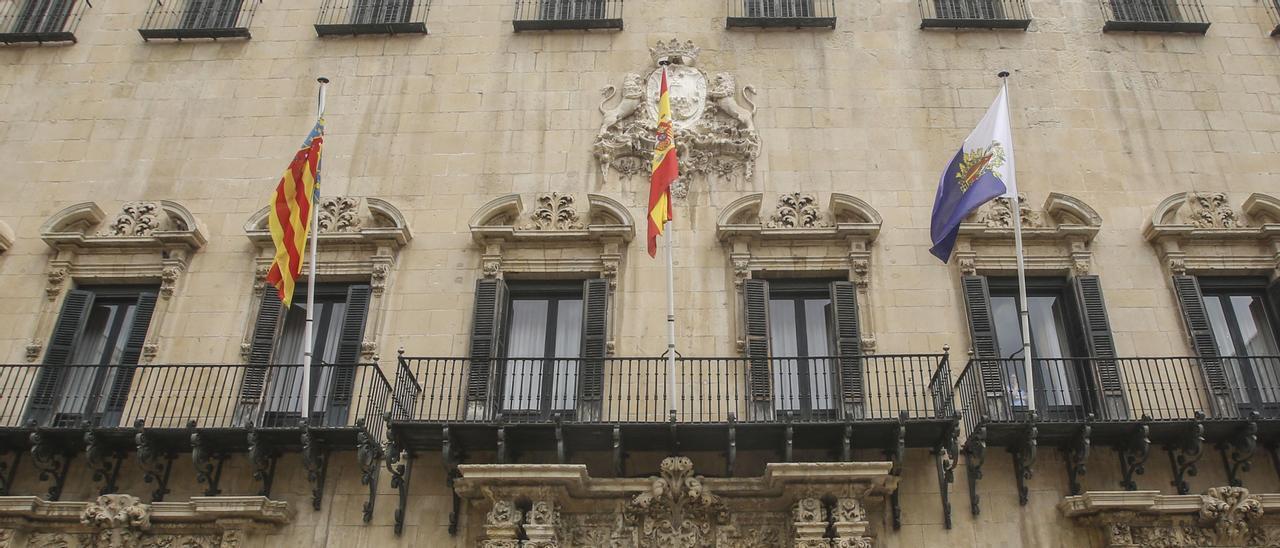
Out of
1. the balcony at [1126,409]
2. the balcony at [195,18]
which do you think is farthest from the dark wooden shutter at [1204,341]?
the balcony at [195,18]

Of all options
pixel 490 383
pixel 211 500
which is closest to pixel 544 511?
pixel 490 383

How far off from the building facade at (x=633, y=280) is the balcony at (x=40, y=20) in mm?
74

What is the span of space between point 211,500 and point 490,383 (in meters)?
3.84

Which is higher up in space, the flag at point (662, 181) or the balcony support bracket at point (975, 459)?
the flag at point (662, 181)

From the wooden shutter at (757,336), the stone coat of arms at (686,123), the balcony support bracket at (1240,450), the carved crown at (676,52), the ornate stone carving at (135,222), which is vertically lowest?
the balcony support bracket at (1240,450)

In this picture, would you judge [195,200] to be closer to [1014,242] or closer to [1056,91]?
[1014,242]

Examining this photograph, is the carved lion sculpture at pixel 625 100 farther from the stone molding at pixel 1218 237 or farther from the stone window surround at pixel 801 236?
the stone molding at pixel 1218 237

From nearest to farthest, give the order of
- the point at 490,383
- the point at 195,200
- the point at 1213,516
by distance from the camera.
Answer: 1. the point at 1213,516
2. the point at 490,383
3. the point at 195,200

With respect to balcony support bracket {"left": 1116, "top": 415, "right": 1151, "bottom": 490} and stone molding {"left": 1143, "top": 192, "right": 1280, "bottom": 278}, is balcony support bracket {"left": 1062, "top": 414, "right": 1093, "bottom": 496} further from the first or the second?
stone molding {"left": 1143, "top": 192, "right": 1280, "bottom": 278}

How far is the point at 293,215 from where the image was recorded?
45.2 feet

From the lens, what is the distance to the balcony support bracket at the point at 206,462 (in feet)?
41.3

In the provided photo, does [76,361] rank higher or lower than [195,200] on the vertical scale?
lower

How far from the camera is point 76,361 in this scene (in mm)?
14594

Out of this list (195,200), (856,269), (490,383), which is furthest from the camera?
(195,200)
